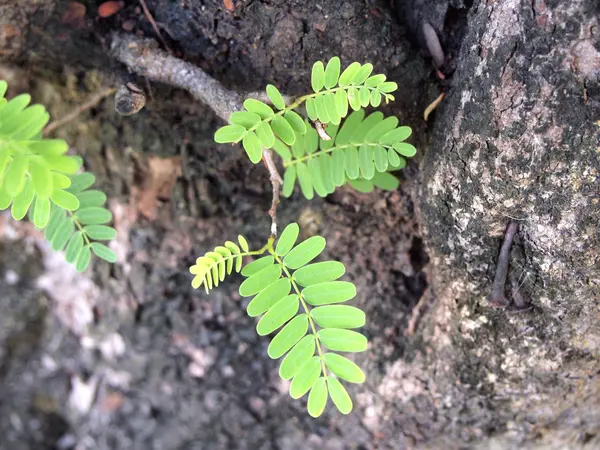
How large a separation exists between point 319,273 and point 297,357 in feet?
0.62

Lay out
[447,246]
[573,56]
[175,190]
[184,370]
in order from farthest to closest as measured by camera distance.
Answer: [184,370] < [175,190] < [447,246] < [573,56]

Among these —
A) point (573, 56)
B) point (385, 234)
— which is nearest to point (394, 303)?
point (385, 234)

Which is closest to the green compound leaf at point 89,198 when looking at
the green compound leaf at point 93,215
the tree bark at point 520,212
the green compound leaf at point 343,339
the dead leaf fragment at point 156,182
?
the green compound leaf at point 93,215

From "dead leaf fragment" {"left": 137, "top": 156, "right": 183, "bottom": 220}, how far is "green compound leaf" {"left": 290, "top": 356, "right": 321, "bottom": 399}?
96cm

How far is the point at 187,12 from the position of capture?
4.90ft

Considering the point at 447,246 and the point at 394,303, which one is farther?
the point at 394,303

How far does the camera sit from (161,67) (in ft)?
4.92

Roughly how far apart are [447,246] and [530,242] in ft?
0.72

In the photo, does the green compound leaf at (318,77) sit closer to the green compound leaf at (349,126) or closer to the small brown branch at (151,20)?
the green compound leaf at (349,126)

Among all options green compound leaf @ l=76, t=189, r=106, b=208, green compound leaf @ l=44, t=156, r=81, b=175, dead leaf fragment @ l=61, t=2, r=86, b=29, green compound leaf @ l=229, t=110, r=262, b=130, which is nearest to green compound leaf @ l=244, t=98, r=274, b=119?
green compound leaf @ l=229, t=110, r=262, b=130

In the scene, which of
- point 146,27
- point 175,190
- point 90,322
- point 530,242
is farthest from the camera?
point 90,322

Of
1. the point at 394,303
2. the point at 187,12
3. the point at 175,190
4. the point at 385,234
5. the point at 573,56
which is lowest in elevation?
the point at 175,190

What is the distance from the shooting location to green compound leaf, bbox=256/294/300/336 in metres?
1.21

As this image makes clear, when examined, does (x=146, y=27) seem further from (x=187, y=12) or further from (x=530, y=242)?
(x=530, y=242)
